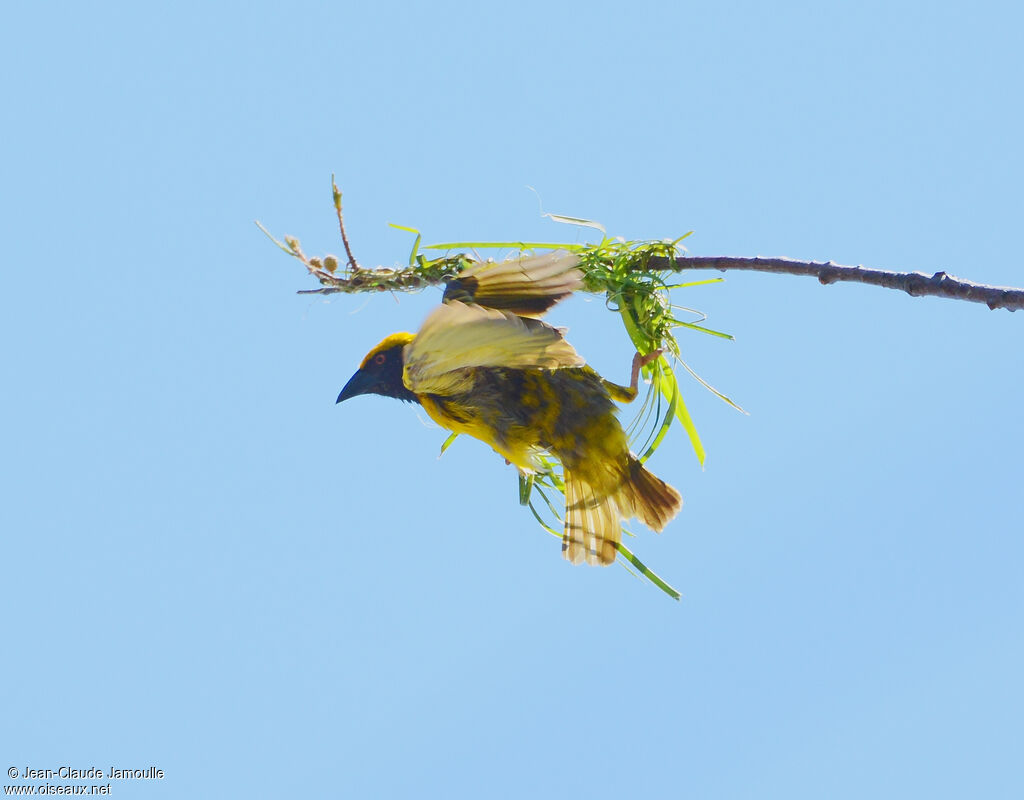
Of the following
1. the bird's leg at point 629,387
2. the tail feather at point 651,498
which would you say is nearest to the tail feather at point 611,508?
the tail feather at point 651,498

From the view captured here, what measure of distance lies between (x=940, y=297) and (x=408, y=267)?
170cm

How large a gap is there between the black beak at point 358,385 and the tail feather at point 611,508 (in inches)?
32.1

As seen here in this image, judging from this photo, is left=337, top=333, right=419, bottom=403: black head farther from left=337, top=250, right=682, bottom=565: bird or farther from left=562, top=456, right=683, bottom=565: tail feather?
left=562, top=456, right=683, bottom=565: tail feather

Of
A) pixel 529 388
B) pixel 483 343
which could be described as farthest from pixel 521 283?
pixel 529 388

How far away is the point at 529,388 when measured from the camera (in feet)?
11.4

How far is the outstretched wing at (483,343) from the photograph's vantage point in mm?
2953

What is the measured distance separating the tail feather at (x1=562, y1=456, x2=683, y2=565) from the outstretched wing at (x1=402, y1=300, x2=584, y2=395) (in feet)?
2.05

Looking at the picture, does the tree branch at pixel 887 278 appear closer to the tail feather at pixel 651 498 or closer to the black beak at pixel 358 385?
the tail feather at pixel 651 498

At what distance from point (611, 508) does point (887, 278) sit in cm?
159

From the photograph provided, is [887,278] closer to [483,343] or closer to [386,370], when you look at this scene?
[483,343]

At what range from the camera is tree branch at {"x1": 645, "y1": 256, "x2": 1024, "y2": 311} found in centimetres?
208

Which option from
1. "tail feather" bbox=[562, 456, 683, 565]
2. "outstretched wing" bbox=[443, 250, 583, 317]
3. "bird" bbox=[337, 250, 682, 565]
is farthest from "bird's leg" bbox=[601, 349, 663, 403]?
"outstretched wing" bbox=[443, 250, 583, 317]

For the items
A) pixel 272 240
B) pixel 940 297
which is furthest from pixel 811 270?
pixel 272 240

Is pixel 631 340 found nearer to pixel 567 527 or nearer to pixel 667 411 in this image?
pixel 667 411
